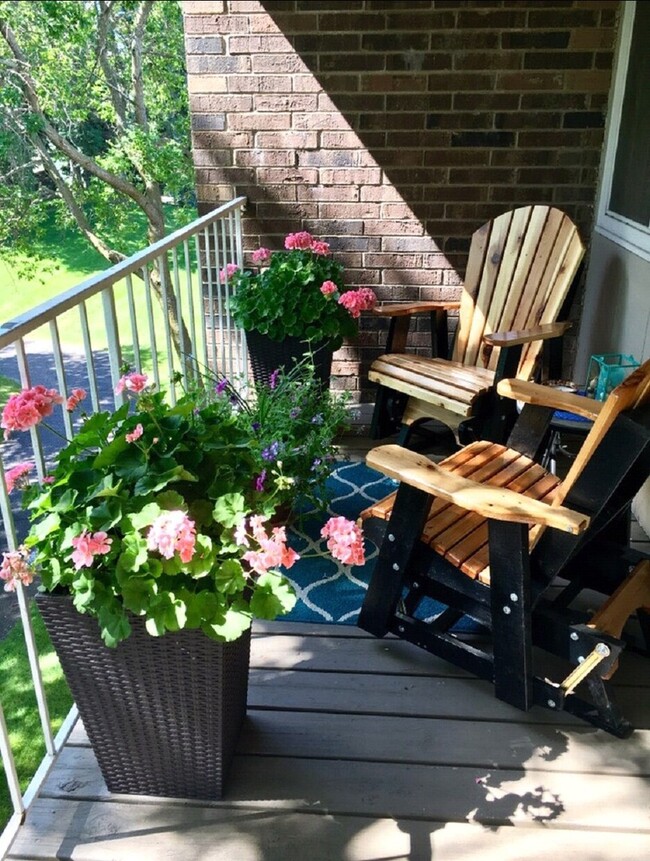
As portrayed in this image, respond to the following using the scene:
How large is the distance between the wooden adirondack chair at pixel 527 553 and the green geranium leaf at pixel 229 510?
0.43m

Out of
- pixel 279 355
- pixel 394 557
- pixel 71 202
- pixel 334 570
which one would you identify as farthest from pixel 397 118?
pixel 71 202

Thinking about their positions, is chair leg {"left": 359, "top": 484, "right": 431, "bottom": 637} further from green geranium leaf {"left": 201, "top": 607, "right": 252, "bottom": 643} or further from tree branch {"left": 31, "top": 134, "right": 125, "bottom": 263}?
tree branch {"left": 31, "top": 134, "right": 125, "bottom": 263}

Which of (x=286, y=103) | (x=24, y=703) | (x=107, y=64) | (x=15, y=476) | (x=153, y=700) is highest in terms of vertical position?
(x=107, y=64)

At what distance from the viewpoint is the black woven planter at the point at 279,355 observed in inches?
120

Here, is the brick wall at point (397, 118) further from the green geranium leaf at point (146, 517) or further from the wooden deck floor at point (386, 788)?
the green geranium leaf at point (146, 517)

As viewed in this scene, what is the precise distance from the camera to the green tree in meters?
6.45

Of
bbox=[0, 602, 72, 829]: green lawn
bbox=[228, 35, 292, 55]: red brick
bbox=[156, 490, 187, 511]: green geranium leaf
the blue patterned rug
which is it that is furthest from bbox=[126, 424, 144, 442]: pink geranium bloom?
bbox=[228, 35, 292, 55]: red brick

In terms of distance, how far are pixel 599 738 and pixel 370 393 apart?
7.40ft

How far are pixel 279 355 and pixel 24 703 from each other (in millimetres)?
1646

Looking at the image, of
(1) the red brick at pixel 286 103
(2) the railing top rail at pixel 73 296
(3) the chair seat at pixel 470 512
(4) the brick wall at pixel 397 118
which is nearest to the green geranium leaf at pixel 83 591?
(2) the railing top rail at pixel 73 296

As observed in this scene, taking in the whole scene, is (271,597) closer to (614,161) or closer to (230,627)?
(230,627)

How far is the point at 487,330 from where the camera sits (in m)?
3.12

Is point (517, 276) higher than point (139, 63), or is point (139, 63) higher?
point (139, 63)

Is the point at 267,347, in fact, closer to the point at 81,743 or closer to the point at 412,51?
the point at 412,51
